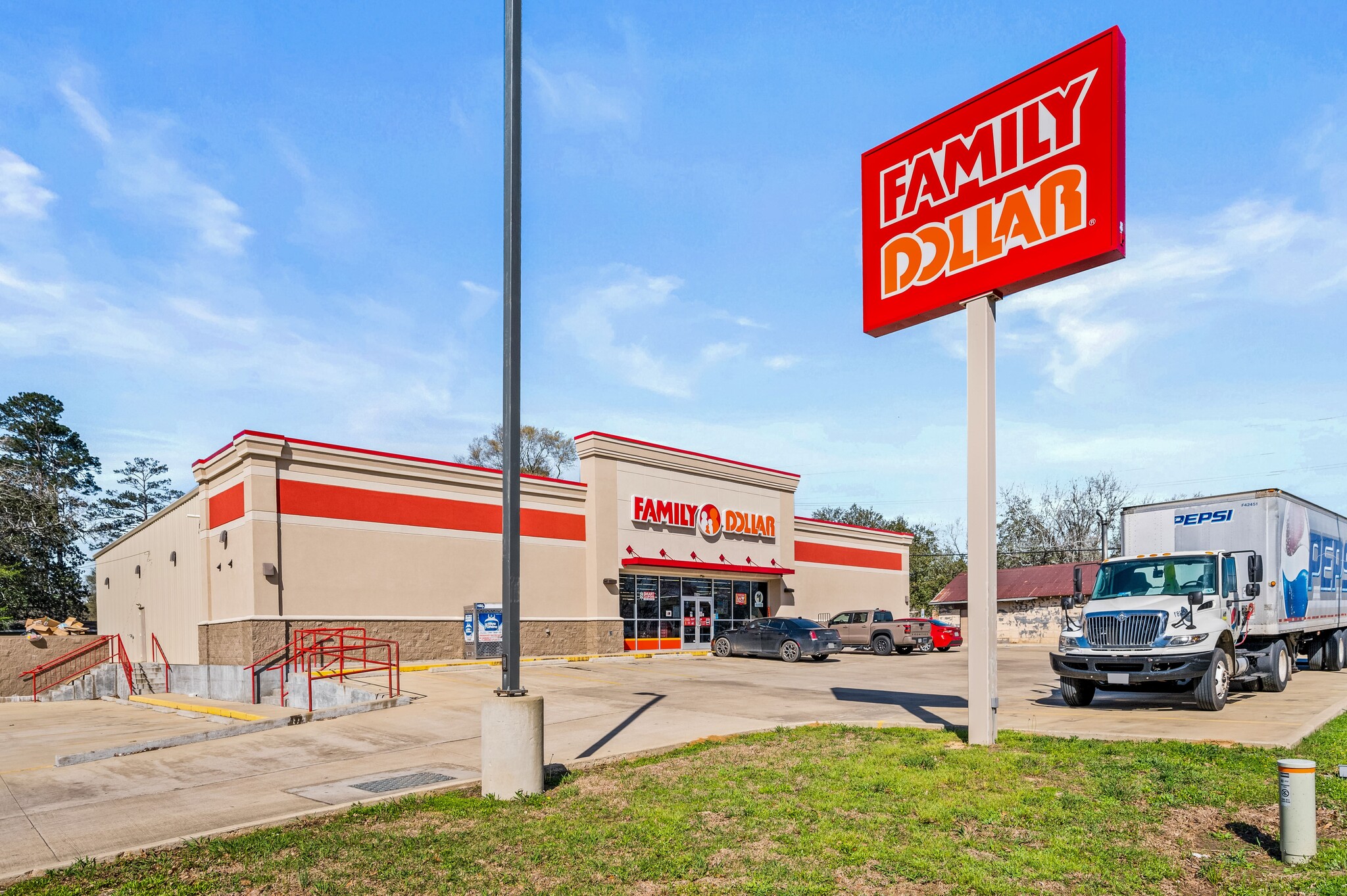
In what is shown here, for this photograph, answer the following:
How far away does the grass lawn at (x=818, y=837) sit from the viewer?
5.62 m

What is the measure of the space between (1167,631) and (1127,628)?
0.52 meters

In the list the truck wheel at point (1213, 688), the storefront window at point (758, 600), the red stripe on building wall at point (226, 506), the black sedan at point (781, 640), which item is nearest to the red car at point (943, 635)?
the black sedan at point (781, 640)

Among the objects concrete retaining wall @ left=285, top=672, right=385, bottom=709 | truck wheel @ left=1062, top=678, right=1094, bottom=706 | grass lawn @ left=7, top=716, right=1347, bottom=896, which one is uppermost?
grass lawn @ left=7, top=716, right=1347, bottom=896

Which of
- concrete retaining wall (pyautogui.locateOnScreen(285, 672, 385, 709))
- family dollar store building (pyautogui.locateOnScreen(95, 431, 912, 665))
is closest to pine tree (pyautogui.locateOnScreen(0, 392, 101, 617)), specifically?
family dollar store building (pyautogui.locateOnScreen(95, 431, 912, 665))

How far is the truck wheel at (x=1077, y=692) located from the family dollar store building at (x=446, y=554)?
1748cm

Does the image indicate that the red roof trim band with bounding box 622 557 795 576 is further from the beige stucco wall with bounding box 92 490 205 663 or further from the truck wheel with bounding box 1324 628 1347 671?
the truck wheel with bounding box 1324 628 1347 671

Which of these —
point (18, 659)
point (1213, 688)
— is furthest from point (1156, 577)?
point (18, 659)

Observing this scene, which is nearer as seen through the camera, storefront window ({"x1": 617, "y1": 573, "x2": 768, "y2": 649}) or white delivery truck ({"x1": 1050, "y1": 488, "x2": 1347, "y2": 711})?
white delivery truck ({"x1": 1050, "y1": 488, "x2": 1347, "y2": 711})

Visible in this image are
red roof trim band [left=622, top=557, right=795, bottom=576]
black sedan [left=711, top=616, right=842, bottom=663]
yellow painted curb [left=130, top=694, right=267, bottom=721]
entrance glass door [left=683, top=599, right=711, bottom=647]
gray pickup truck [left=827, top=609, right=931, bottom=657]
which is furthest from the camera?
entrance glass door [left=683, top=599, right=711, bottom=647]

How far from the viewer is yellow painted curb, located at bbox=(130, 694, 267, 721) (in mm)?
17562

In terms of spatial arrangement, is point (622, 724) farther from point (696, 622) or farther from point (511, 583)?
point (696, 622)

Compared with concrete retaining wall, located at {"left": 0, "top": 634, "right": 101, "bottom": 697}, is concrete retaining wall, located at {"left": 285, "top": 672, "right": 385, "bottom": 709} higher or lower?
higher

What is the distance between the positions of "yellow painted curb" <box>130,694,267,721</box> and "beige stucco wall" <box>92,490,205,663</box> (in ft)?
11.2

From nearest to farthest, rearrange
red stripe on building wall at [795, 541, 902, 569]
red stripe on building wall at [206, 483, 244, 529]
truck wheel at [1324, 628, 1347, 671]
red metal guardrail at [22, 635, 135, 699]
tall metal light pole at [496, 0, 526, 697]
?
tall metal light pole at [496, 0, 526, 697] < truck wheel at [1324, 628, 1347, 671] < red stripe on building wall at [206, 483, 244, 529] < red metal guardrail at [22, 635, 135, 699] < red stripe on building wall at [795, 541, 902, 569]
